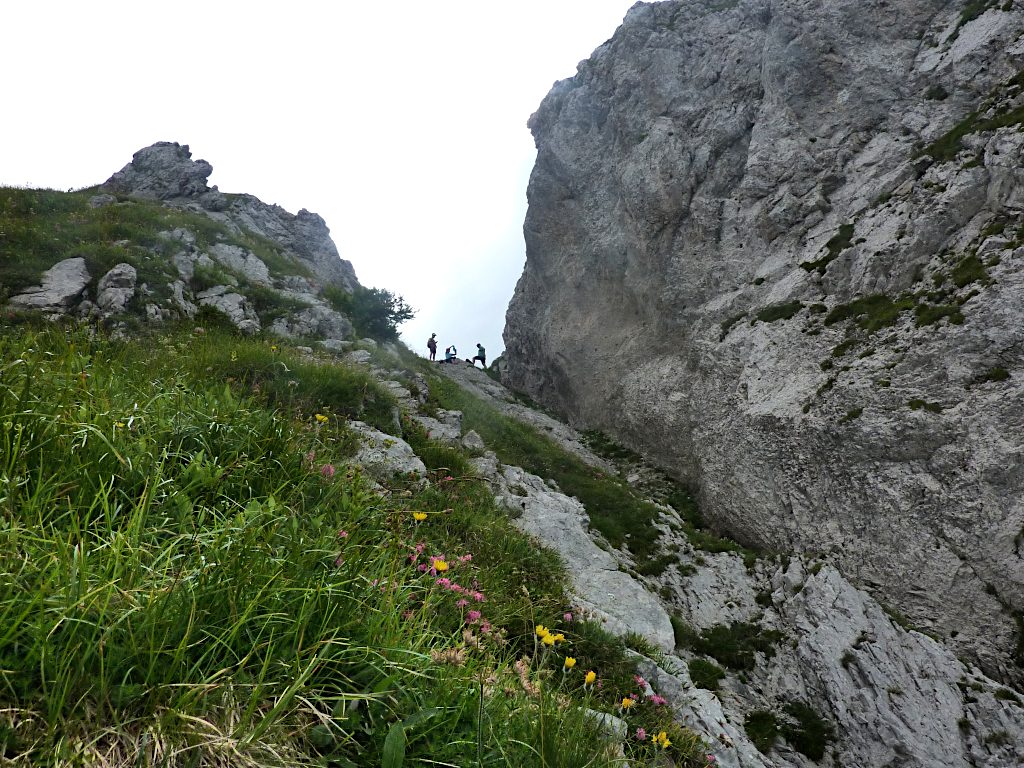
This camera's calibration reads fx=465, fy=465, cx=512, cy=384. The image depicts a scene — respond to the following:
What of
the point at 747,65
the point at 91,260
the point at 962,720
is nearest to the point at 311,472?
the point at 962,720

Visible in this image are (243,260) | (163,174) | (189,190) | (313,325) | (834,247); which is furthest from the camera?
(163,174)

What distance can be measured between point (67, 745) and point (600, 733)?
9.12 ft

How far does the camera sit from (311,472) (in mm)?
4391

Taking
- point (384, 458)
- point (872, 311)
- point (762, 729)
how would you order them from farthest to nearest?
point (872, 311), point (762, 729), point (384, 458)

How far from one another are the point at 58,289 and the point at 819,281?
1095 inches

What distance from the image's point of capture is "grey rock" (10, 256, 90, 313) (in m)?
13.4

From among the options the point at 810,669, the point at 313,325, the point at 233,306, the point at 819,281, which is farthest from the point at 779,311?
the point at 233,306

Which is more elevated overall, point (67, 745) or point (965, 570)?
point (965, 570)

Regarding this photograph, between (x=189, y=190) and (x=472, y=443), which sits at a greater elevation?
(x=189, y=190)

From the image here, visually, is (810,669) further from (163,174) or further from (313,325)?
(163,174)

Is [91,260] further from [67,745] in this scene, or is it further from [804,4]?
[804,4]

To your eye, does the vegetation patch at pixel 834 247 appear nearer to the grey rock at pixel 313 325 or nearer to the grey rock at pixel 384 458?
the grey rock at pixel 384 458

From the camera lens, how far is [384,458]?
298 inches

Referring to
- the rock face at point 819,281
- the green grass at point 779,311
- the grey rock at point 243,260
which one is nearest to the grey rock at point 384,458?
the rock face at point 819,281
